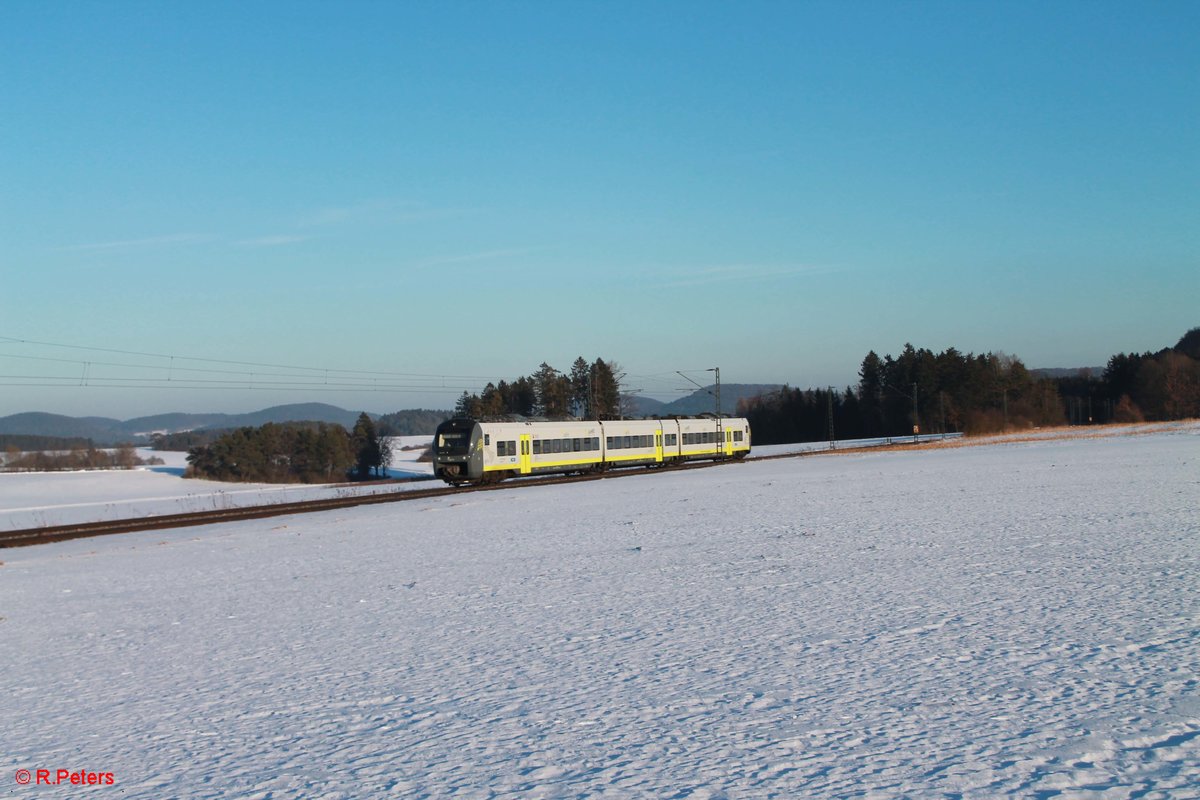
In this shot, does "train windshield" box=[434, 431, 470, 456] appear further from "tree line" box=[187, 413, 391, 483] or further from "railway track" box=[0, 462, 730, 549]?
"tree line" box=[187, 413, 391, 483]

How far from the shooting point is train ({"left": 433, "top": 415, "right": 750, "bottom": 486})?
140 feet

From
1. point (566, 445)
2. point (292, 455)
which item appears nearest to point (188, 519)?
point (566, 445)

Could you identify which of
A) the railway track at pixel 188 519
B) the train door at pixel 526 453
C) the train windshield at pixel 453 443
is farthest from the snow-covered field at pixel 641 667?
the train door at pixel 526 453

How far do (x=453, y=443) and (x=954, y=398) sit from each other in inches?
3754

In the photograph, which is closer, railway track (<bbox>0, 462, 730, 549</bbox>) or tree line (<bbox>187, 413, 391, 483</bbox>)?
railway track (<bbox>0, 462, 730, 549</bbox>)

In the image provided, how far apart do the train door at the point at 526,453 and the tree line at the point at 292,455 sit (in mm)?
62713

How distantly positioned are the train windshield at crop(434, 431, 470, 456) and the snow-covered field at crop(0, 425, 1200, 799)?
23.6 m

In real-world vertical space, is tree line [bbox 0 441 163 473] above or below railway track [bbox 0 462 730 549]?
above

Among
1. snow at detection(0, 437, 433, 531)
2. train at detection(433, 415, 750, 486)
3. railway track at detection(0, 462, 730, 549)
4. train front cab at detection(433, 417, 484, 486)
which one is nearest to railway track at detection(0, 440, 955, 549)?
railway track at detection(0, 462, 730, 549)

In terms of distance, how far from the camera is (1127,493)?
23.5m

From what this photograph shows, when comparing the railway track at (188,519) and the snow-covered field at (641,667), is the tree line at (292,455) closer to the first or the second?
the railway track at (188,519)

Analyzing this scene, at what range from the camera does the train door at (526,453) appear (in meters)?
45.3

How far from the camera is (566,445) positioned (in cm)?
4894

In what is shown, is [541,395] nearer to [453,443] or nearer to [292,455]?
[292,455]
